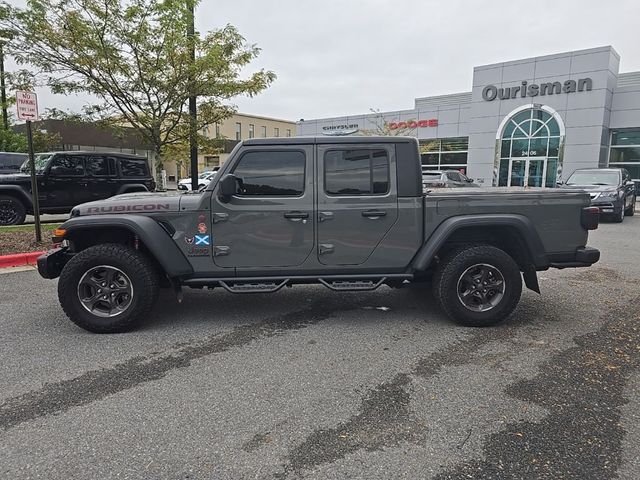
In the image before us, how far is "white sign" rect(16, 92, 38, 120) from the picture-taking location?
721 cm

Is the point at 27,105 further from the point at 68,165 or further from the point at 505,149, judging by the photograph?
the point at 505,149

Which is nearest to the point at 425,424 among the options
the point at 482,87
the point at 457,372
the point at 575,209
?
the point at 457,372

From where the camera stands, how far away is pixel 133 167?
40.2 ft

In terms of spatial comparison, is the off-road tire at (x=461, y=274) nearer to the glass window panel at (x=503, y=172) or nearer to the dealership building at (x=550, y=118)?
the dealership building at (x=550, y=118)

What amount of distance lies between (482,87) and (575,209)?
23.7m

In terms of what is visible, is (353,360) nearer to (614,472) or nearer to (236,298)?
(614,472)

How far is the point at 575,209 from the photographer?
4.47 meters

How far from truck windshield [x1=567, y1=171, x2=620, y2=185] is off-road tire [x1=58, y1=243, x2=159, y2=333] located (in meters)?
14.4

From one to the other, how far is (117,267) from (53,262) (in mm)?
768

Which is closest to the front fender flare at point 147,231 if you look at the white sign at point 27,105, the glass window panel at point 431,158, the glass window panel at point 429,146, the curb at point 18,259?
the curb at point 18,259

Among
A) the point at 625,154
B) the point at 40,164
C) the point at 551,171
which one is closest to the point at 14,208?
the point at 40,164

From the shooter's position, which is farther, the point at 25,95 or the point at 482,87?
the point at 482,87

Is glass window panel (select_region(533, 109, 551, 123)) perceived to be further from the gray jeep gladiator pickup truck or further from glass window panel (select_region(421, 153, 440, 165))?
the gray jeep gladiator pickup truck

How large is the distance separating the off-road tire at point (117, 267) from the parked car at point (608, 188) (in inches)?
494
